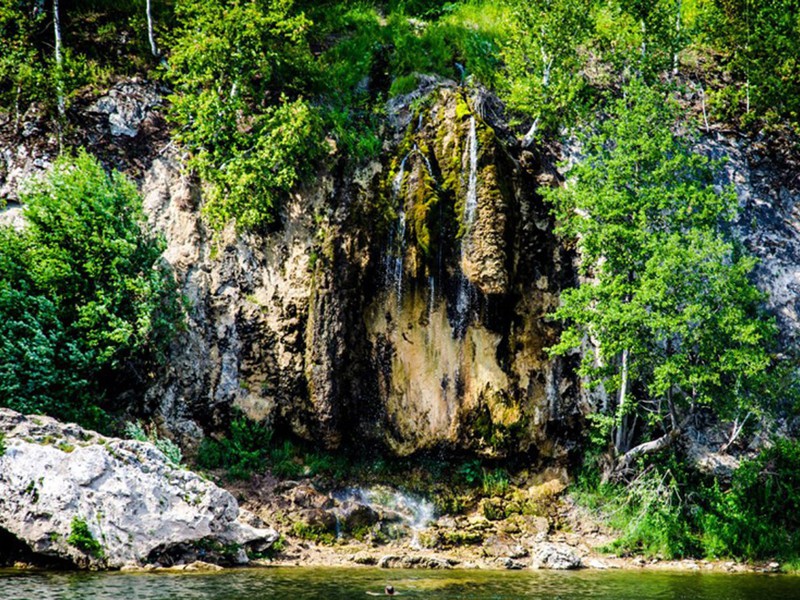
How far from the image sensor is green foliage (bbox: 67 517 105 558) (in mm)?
16422

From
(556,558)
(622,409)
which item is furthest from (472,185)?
(556,558)

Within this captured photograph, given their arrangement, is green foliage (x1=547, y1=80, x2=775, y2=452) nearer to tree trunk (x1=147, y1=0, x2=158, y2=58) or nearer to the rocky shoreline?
the rocky shoreline

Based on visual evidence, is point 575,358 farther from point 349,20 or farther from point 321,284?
point 349,20

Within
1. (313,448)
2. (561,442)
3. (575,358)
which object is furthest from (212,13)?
(561,442)

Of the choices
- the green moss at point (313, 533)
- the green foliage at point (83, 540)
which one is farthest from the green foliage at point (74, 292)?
the green moss at point (313, 533)

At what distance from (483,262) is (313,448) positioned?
26.1 feet

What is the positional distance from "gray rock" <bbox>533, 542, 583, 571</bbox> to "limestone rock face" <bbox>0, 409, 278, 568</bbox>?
26.1 ft

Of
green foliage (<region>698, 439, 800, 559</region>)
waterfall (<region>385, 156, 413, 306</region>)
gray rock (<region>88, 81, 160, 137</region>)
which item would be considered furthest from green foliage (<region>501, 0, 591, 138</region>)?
green foliage (<region>698, 439, 800, 559</region>)

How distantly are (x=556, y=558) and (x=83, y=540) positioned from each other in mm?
11556

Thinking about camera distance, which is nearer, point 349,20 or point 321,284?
point 321,284

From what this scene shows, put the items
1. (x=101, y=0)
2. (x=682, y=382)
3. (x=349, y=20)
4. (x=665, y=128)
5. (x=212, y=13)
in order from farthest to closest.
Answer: (x=349, y=20)
(x=101, y=0)
(x=212, y=13)
(x=665, y=128)
(x=682, y=382)

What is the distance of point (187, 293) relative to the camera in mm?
→ 24031

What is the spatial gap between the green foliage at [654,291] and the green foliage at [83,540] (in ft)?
43.5

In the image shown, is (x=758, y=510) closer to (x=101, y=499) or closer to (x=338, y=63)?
(x=101, y=499)
